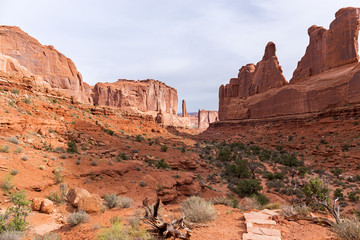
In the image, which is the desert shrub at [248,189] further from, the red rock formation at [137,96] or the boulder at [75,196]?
the red rock formation at [137,96]

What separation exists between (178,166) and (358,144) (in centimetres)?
2093

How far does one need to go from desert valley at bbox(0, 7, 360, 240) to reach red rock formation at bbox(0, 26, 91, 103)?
233mm

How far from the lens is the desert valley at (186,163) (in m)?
4.56

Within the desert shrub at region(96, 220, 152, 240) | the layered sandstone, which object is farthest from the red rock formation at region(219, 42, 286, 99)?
the desert shrub at region(96, 220, 152, 240)

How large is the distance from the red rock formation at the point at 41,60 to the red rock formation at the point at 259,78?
47.6 metres

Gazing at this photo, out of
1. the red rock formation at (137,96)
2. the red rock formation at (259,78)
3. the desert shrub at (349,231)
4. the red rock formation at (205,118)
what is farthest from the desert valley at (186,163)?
the red rock formation at (205,118)

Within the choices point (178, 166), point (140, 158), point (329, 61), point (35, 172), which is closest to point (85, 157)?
point (35, 172)

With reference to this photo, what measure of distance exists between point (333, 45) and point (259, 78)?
1782 cm

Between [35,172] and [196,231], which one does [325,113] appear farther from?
[35,172]

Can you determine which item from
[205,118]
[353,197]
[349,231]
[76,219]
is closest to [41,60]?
[76,219]

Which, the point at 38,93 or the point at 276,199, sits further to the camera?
the point at 38,93

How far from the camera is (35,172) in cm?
696

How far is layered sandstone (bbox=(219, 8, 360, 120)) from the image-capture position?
93.4 ft

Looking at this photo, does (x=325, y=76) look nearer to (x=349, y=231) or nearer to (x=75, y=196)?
(x=349, y=231)
